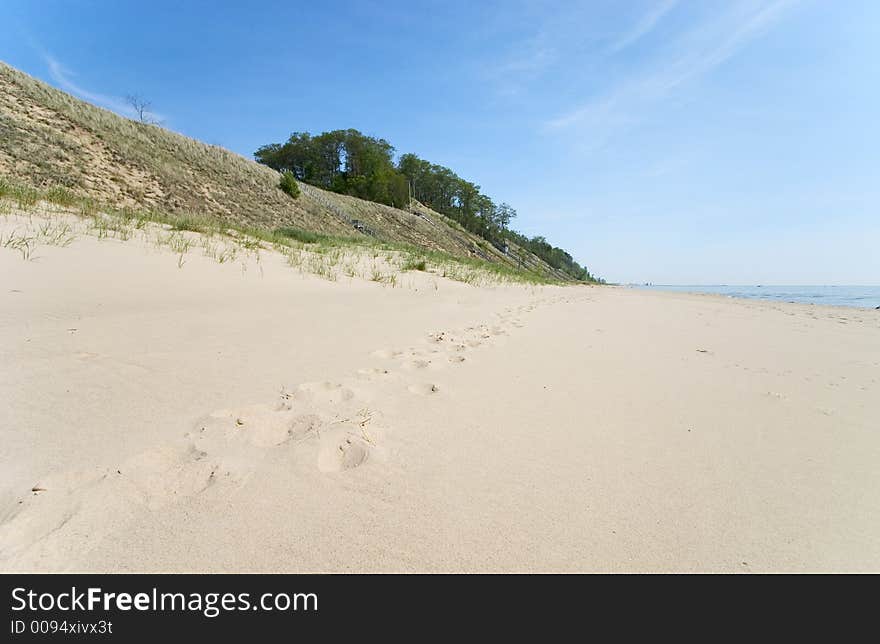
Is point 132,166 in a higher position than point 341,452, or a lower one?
higher

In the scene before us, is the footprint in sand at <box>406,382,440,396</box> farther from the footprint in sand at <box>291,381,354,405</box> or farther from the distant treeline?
the distant treeline

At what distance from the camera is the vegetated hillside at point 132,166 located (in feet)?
41.0

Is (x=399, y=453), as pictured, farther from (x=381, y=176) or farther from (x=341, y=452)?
(x=381, y=176)

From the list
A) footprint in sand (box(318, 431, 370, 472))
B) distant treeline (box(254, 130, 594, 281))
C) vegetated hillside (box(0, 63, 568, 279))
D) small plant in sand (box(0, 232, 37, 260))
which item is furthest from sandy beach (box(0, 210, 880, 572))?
distant treeline (box(254, 130, 594, 281))

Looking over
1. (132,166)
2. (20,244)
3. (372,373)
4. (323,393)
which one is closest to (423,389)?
(372,373)

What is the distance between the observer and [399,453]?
4.18ft

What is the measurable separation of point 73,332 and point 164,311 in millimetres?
749

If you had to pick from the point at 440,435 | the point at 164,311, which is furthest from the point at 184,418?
the point at 164,311

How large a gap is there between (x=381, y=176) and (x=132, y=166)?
28.9 metres

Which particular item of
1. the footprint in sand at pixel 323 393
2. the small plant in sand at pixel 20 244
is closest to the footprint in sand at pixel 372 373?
A: the footprint in sand at pixel 323 393

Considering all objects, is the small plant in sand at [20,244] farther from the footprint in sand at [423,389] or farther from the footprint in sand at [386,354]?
the footprint in sand at [423,389]

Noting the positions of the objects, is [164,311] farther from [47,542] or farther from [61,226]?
[61,226]

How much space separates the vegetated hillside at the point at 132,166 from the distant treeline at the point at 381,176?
59.7 feet
